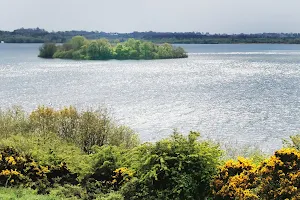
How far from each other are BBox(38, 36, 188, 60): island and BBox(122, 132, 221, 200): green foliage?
9342 cm

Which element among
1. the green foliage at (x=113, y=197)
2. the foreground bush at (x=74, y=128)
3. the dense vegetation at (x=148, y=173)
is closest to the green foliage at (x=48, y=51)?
the foreground bush at (x=74, y=128)

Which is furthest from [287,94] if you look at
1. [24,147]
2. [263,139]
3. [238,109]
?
[24,147]

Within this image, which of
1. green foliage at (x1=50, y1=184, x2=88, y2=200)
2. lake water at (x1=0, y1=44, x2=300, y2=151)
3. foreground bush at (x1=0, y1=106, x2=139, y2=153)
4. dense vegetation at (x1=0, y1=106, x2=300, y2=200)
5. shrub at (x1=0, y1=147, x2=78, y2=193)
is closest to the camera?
dense vegetation at (x1=0, y1=106, x2=300, y2=200)

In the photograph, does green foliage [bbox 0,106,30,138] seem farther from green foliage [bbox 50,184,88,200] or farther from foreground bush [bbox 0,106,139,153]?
green foliage [bbox 50,184,88,200]

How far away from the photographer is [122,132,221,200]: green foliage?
8578mm

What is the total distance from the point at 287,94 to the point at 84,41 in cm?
7530

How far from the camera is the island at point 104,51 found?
101938mm

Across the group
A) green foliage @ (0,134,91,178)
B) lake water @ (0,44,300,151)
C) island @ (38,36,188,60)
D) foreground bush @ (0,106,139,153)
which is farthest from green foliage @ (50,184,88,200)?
island @ (38,36,188,60)

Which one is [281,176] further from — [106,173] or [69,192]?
[69,192]

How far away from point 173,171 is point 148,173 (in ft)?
1.63

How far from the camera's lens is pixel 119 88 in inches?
1750

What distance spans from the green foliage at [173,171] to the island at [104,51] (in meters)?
93.4

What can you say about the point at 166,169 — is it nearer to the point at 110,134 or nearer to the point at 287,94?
the point at 110,134

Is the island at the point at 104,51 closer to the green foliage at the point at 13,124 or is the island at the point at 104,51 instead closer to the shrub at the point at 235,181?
the green foliage at the point at 13,124
